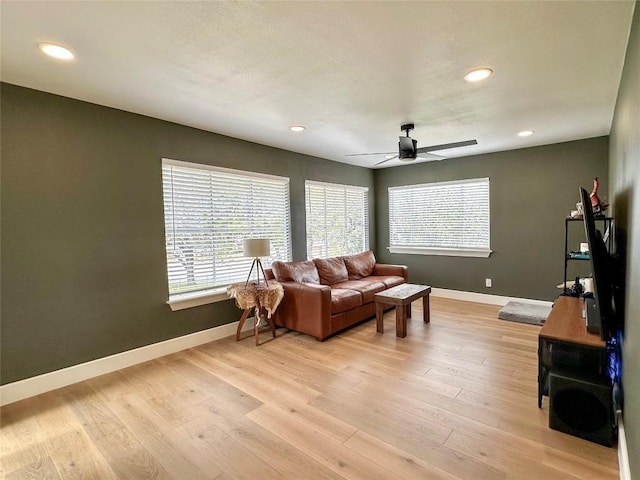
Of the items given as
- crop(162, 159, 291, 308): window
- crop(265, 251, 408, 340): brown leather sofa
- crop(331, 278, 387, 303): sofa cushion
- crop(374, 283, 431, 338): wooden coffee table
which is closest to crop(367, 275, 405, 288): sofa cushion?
crop(265, 251, 408, 340): brown leather sofa

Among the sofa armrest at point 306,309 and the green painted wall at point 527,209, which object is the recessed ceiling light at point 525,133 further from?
the sofa armrest at point 306,309

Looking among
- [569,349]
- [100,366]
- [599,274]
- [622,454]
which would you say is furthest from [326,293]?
[622,454]

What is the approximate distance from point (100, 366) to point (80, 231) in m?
1.27

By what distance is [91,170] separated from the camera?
2896 mm

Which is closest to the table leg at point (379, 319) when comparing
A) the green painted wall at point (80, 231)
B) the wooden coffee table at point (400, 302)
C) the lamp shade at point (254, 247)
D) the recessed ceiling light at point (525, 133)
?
the wooden coffee table at point (400, 302)

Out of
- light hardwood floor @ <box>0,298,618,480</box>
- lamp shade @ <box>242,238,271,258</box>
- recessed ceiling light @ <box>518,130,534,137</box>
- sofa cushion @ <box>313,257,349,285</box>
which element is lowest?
light hardwood floor @ <box>0,298,618,480</box>

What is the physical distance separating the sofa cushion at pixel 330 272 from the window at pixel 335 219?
520 millimetres

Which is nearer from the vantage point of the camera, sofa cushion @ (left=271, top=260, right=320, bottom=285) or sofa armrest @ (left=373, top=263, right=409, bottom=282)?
sofa cushion @ (left=271, top=260, right=320, bottom=285)

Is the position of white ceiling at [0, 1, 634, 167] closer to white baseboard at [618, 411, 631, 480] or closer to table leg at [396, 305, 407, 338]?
table leg at [396, 305, 407, 338]

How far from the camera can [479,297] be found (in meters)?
5.32

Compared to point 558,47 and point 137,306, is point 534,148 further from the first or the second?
point 137,306

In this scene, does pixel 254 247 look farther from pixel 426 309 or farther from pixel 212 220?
pixel 426 309

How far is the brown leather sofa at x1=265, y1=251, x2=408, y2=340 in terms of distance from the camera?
3.67m

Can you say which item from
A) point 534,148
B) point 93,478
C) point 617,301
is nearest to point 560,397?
point 617,301
